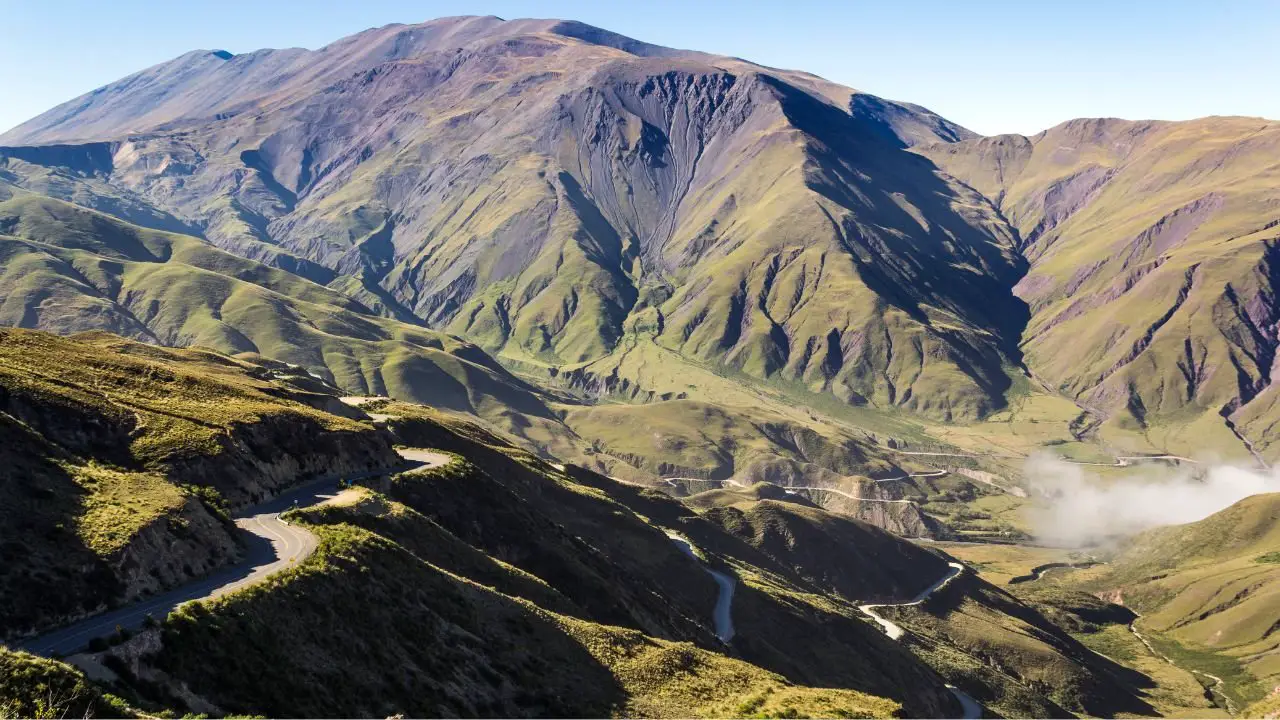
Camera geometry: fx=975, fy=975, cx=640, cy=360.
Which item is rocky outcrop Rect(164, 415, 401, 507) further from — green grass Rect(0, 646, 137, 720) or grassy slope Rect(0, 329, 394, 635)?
green grass Rect(0, 646, 137, 720)

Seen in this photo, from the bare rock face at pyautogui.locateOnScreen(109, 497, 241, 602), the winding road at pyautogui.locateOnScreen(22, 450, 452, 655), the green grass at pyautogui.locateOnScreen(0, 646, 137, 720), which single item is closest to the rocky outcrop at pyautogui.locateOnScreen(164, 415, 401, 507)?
the winding road at pyautogui.locateOnScreen(22, 450, 452, 655)

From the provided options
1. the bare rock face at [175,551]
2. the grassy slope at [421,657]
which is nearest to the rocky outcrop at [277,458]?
the grassy slope at [421,657]

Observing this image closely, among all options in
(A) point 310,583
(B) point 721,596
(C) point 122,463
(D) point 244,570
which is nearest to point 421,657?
(A) point 310,583

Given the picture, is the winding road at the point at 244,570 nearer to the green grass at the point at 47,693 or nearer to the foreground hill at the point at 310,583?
the foreground hill at the point at 310,583

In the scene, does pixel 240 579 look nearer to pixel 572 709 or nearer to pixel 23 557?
pixel 23 557

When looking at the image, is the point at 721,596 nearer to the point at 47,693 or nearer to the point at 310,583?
the point at 310,583

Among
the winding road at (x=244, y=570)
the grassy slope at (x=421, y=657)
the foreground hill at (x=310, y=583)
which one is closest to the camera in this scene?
the winding road at (x=244, y=570)
